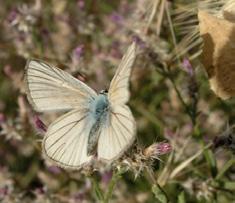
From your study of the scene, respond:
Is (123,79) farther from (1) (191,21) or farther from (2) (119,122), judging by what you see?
(1) (191,21)

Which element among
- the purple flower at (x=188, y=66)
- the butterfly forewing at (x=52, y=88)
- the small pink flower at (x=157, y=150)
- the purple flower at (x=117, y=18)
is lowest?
the small pink flower at (x=157, y=150)

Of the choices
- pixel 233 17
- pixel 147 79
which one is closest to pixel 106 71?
pixel 147 79

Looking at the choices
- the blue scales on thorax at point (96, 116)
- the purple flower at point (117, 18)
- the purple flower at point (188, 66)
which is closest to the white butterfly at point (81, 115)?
the blue scales on thorax at point (96, 116)

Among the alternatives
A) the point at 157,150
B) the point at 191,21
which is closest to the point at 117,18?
the point at 191,21

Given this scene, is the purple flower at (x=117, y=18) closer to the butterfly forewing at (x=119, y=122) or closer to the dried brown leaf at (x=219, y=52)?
the dried brown leaf at (x=219, y=52)

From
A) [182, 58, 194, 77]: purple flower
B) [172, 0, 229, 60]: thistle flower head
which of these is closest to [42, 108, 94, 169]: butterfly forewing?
[182, 58, 194, 77]: purple flower

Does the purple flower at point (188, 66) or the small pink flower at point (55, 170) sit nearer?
the purple flower at point (188, 66)

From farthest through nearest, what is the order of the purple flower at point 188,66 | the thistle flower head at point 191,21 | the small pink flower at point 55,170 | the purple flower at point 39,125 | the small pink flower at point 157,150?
the small pink flower at point 55,170 → the thistle flower head at point 191,21 → the purple flower at point 188,66 → the purple flower at point 39,125 → the small pink flower at point 157,150

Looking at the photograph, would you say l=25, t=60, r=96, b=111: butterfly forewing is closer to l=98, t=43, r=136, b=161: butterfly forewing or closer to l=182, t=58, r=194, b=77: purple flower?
l=98, t=43, r=136, b=161: butterfly forewing
